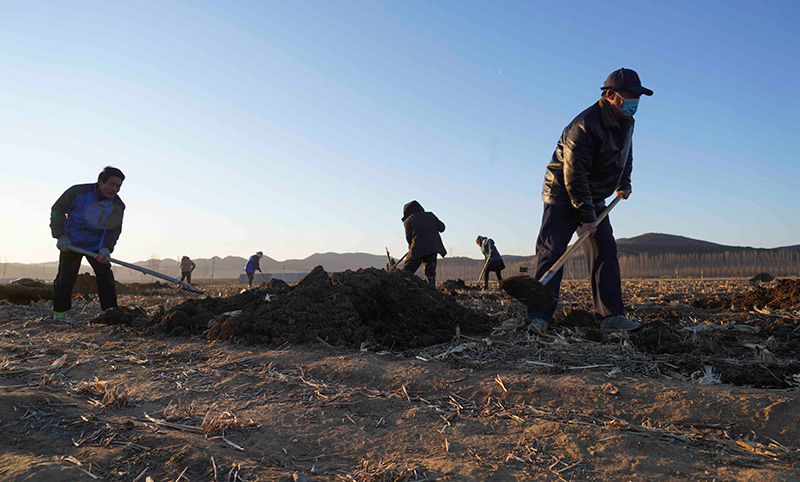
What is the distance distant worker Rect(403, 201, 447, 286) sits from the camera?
8.23 metres

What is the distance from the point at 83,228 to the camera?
6.36m

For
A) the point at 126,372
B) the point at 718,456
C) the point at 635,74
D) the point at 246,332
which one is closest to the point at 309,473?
the point at 718,456

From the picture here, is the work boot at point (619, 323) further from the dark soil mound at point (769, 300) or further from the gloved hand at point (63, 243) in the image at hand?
the gloved hand at point (63, 243)

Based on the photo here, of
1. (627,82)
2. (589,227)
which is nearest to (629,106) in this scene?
(627,82)

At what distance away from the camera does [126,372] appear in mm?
3365

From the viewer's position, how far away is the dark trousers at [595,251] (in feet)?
13.8

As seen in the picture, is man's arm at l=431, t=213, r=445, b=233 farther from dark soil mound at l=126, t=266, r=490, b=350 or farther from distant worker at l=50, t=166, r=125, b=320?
distant worker at l=50, t=166, r=125, b=320

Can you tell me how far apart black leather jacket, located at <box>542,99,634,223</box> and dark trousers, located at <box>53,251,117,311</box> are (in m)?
5.59

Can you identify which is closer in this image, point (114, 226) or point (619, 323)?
point (619, 323)

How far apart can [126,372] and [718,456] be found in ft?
11.3

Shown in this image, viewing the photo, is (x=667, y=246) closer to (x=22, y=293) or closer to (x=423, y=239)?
(x=423, y=239)

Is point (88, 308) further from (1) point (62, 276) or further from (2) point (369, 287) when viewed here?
(2) point (369, 287)

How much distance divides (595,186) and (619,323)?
3.91ft

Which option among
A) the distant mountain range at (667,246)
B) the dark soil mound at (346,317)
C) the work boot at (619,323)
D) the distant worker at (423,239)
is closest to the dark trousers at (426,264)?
the distant worker at (423,239)
